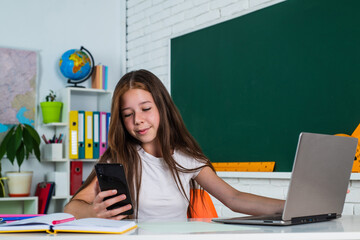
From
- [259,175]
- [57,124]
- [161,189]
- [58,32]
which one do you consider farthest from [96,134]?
[161,189]

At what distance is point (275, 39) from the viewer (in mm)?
2910

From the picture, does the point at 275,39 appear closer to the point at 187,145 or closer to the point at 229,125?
the point at 229,125

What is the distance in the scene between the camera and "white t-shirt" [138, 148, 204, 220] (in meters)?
1.91

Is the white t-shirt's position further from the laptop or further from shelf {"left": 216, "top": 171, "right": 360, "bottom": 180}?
shelf {"left": 216, "top": 171, "right": 360, "bottom": 180}

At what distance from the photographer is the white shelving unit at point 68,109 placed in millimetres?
3691

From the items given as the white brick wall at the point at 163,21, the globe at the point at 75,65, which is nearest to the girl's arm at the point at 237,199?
the white brick wall at the point at 163,21

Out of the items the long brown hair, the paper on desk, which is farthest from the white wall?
the paper on desk

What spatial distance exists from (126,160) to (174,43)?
191 cm

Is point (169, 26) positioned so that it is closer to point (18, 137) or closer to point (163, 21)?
point (163, 21)

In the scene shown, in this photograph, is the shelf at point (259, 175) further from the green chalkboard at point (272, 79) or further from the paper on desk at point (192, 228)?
the paper on desk at point (192, 228)

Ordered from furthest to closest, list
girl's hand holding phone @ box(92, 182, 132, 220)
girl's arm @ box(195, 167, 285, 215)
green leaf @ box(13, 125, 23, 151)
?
green leaf @ box(13, 125, 23, 151), girl's arm @ box(195, 167, 285, 215), girl's hand holding phone @ box(92, 182, 132, 220)

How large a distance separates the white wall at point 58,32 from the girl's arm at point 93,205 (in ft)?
7.08

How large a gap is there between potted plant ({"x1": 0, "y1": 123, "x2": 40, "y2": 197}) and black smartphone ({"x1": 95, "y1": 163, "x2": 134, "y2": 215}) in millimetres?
2153

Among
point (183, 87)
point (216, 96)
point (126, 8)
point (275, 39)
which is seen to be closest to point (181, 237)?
point (275, 39)
